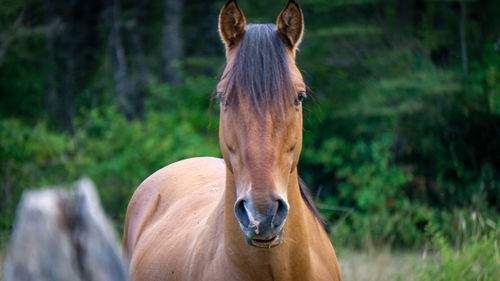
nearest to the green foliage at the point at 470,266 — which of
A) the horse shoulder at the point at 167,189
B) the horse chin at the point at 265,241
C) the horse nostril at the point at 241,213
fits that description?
the horse shoulder at the point at 167,189

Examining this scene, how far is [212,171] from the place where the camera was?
4.19 m

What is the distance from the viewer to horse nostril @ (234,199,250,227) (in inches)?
81.2

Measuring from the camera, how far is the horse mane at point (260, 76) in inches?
91.2

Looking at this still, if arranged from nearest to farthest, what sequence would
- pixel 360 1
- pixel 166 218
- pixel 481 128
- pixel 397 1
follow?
1. pixel 166 218
2. pixel 481 128
3. pixel 360 1
4. pixel 397 1

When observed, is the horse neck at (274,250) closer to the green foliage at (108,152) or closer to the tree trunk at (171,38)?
the green foliage at (108,152)

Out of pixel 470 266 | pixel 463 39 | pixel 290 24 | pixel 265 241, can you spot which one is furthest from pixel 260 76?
pixel 463 39

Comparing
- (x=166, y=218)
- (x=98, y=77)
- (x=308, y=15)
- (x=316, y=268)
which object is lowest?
(x=98, y=77)

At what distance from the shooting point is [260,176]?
2.12 m

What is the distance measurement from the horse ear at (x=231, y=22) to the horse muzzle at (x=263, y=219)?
3.36 ft

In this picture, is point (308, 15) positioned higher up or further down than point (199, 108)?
higher up

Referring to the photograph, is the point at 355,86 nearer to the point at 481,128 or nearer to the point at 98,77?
the point at 481,128

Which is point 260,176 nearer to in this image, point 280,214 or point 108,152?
point 280,214

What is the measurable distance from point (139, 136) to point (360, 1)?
5.00m

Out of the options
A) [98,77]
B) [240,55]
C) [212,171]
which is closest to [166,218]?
[212,171]
